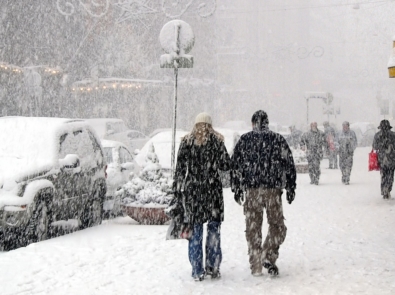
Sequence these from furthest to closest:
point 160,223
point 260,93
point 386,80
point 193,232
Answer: point 386,80 → point 260,93 → point 160,223 → point 193,232

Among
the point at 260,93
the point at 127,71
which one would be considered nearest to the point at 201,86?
the point at 127,71

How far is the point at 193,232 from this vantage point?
672cm

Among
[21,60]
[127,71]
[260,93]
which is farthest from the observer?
[260,93]

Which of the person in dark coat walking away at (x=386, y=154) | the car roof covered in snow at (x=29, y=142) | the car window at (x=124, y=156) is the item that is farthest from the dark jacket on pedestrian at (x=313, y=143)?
the car roof covered in snow at (x=29, y=142)

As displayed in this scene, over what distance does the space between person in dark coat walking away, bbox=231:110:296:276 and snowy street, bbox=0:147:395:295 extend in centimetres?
29

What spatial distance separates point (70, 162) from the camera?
368 inches

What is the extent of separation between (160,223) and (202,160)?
151 inches

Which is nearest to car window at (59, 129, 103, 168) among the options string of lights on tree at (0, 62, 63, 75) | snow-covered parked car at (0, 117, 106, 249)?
snow-covered parked car at (0, 117, 106, 249)

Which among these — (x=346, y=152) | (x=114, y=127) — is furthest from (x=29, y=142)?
(x=114, y=127)

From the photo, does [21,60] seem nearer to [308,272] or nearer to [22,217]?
[22,217]

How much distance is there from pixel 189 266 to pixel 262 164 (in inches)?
60.2

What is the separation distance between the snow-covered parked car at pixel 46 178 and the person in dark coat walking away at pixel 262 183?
121 inches

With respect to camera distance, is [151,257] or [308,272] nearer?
[308,272]

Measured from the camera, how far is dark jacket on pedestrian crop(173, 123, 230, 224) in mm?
6688
